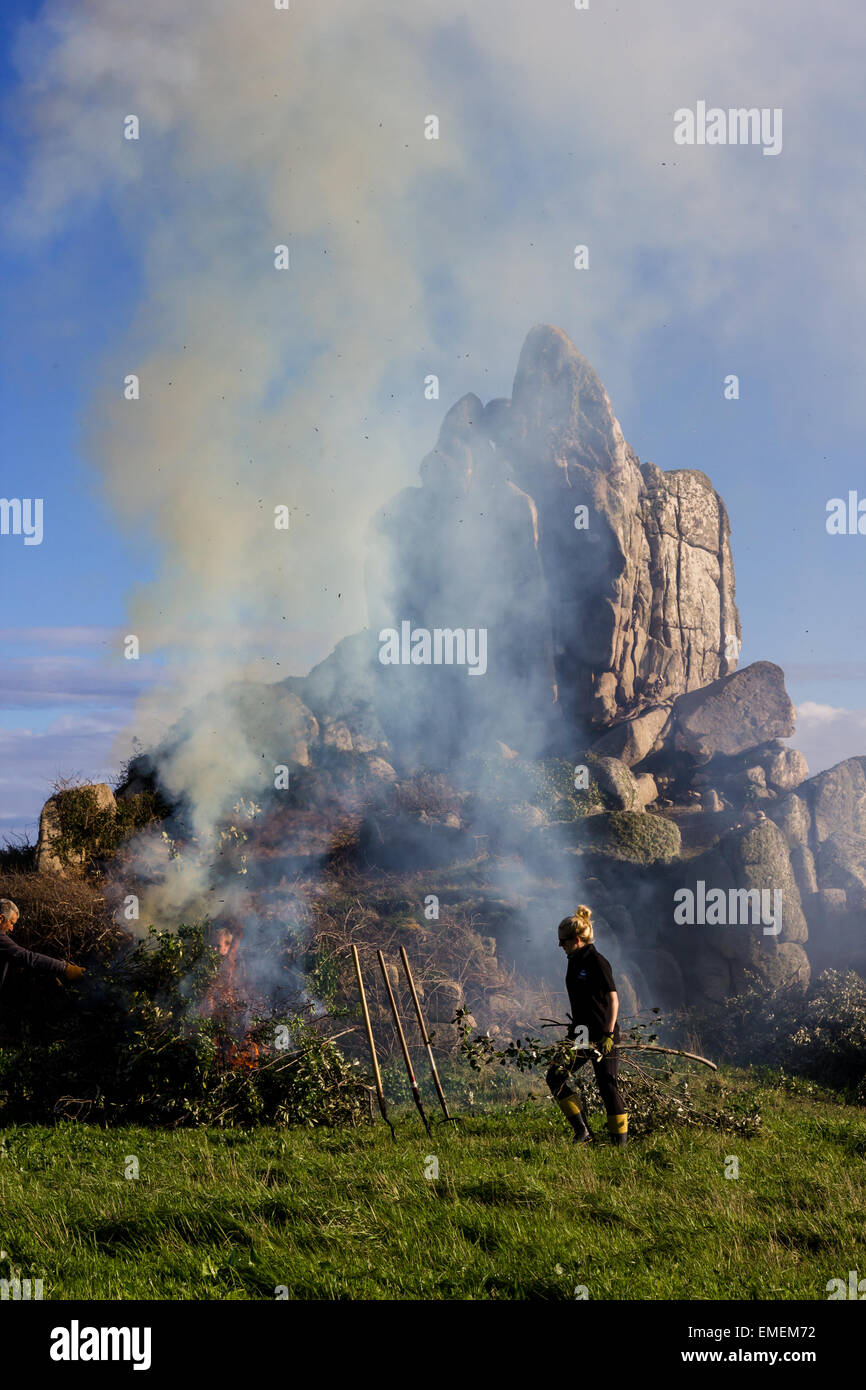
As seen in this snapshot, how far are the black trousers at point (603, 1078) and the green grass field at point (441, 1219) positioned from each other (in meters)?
0.41

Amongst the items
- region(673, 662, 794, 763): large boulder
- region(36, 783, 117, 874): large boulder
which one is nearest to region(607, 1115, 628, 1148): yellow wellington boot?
region(36, 783, 117, 874): large boulder

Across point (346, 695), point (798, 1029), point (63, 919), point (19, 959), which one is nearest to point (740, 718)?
point (346, 695)

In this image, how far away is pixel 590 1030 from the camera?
8.77 meters

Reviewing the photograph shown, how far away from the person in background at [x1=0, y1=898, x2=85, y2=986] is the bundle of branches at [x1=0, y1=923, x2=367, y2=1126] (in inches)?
50.0

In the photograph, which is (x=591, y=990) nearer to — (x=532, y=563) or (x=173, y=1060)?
(x=173, y=1060)

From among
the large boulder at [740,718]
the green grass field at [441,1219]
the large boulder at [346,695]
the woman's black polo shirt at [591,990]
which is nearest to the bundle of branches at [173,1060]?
the green grass field at [441,1219]

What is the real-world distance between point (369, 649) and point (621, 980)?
48.1 ft

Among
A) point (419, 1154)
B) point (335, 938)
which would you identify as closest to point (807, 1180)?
point (419, 1154)

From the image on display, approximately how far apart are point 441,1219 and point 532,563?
2524 centimetres

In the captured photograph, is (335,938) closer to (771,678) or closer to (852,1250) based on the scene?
(852,1250)

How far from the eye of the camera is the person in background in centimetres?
1019

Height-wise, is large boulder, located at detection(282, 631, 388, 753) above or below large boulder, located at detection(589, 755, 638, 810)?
above

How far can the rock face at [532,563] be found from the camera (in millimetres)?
29625

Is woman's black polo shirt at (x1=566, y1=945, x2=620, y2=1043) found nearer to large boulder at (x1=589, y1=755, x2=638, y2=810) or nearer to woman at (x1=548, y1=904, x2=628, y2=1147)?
woman at (x1=548, y1=904, x2=628, y2=1147)
